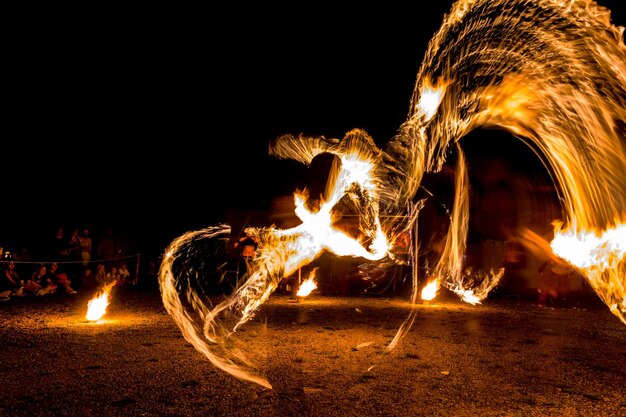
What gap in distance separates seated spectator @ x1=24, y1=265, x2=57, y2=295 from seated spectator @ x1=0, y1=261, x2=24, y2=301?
0.17 metres

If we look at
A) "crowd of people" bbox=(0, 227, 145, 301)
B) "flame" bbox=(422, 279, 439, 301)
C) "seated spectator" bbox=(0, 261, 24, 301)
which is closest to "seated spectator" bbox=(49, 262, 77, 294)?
"crowd of people" bbox=(0, 227, 145, 301)

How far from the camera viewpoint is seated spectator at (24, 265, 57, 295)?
12625mm

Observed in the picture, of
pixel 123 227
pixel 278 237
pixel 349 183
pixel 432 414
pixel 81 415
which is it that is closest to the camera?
pixel 81 415

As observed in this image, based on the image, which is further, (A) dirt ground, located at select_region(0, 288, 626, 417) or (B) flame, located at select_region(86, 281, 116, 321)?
(B) flame, located at select_region(86, 281, 116, 321)

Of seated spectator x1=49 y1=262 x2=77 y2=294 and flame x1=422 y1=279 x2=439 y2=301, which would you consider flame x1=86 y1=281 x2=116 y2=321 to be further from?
flame x1=422 y1=279 x2=439 y2=301

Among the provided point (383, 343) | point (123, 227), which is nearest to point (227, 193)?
point (123, 227)

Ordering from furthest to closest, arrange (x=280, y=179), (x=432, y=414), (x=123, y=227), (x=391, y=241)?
(x=280, y=179) < (x=123, y=227) < (x=391, y=241) < (x=432, y=414)

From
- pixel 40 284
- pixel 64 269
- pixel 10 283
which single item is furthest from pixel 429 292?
pixel 10 283

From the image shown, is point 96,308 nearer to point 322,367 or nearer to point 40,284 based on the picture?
point 40,284

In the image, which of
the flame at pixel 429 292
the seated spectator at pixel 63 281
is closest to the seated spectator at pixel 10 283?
the seated spectator at pixel 63 281

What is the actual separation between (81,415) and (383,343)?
4420 millimetres

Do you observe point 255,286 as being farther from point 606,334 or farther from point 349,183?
point 606,334

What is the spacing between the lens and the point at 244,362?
20.5 feet

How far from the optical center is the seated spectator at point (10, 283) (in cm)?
1209
